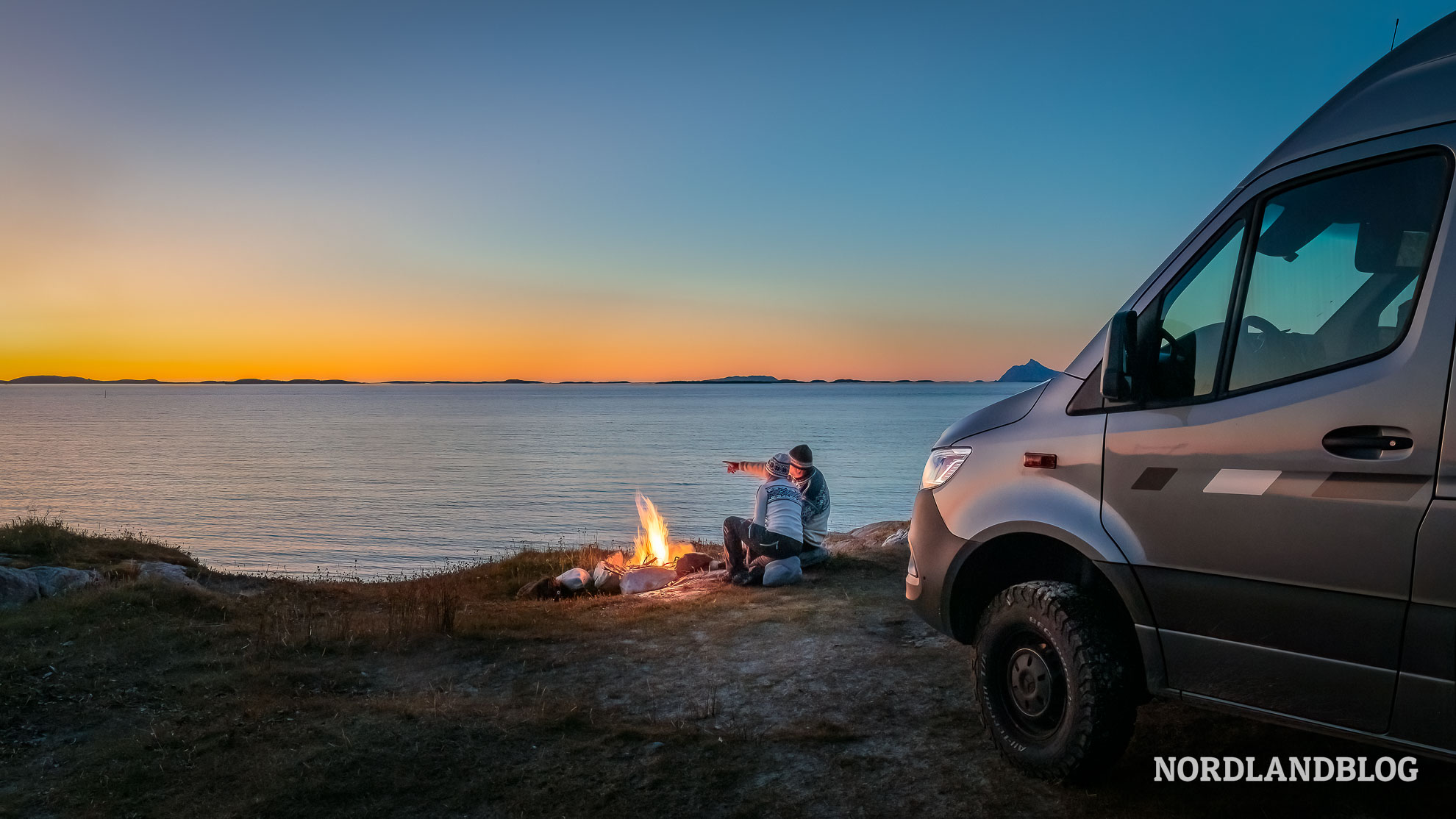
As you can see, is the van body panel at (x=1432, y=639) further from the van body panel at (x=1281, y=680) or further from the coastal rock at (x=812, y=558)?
the coastal rock at (x=812, y=558)

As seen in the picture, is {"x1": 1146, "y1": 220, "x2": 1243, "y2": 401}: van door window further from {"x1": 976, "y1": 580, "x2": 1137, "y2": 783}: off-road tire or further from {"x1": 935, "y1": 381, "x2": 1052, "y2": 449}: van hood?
{"x1": 976, "y1": 580, "x2": 1137, "y2": 783}: off-road tire

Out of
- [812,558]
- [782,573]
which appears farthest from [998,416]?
[812,558]

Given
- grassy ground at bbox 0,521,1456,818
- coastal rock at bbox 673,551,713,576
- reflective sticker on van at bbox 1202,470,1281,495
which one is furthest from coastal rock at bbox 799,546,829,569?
reflective sticker on van at bbox 1202,470,1281,495

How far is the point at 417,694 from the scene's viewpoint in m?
6.67

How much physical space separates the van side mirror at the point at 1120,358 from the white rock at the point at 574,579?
937 cm

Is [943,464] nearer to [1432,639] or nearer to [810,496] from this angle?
[1432,639]

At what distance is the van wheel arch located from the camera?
466cm

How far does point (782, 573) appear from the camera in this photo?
Answer: 10.5m

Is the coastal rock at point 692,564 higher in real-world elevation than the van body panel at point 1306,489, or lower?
lower

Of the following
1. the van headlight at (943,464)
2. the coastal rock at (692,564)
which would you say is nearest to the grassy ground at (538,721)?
the van headlight at (943,464)

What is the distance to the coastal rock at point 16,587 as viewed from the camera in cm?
935

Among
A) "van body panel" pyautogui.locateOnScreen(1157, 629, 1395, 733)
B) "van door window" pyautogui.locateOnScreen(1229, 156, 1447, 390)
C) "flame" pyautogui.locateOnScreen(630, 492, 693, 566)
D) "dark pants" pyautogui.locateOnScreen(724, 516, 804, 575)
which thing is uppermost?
"van door window" pyautogui.locateOnScreen(1229, 156, 1447, 390)

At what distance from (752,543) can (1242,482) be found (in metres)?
7.74

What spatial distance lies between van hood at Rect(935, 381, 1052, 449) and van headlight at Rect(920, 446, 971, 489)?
0.05 m
